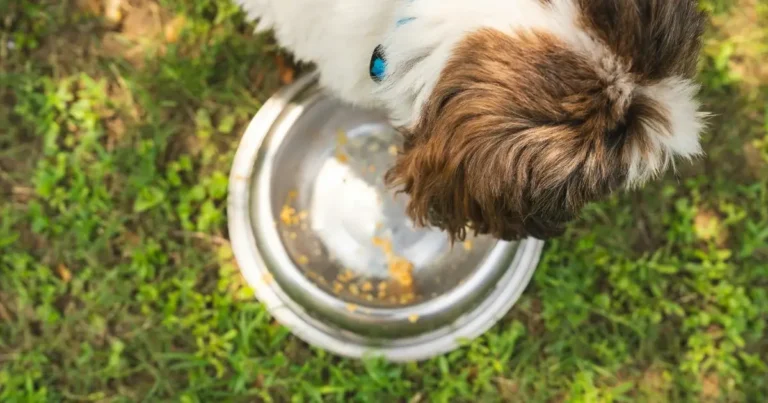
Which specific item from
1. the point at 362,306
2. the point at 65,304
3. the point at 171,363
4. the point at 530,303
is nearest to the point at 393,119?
the point at 362,306

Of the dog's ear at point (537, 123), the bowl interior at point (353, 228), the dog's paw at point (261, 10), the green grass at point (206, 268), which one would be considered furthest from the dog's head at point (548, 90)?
the green grass at point (206, 268)

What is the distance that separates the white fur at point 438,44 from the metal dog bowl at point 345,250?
0.93 m

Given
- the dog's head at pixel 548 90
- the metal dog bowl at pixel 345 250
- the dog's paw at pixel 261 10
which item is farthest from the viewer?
the metal dog bowl at pixel 345 250

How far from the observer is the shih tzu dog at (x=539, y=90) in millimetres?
1256

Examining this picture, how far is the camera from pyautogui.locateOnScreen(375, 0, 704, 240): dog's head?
1254mm

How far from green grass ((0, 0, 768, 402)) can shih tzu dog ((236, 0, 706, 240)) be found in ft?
4.36

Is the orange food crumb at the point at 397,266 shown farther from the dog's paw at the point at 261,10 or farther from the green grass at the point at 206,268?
the dog's paw at the point at 261,10

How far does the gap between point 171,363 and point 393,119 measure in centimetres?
161

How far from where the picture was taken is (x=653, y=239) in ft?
9.15

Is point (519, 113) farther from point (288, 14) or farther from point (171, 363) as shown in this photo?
point (171, 363)

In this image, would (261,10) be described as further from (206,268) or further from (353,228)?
(206,268)

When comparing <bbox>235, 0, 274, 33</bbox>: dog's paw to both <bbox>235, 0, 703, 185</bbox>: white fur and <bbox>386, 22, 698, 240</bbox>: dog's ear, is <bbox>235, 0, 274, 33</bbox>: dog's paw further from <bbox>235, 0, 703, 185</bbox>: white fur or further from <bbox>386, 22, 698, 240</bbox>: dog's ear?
<bbox>386, 22, 698, 240</bbox>: dog's ear

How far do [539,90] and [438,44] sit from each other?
250 mm

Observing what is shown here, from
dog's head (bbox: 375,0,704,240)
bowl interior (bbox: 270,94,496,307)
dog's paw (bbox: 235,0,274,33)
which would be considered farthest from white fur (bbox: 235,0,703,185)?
bowl interior (bbox: 270,94,496,307)
